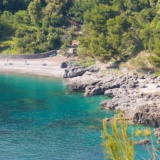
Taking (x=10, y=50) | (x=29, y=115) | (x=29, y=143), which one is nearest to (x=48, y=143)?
(x=29, y=143)

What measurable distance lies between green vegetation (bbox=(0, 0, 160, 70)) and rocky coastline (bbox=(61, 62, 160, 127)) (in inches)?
133

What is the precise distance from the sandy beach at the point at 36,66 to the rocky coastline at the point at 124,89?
1909 mm

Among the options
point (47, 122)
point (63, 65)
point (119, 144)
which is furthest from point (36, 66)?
point (119, 144)

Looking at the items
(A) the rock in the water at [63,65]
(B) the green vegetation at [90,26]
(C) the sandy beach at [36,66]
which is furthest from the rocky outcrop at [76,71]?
(A) the rock in the water at [63,65]

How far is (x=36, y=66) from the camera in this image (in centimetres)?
7300

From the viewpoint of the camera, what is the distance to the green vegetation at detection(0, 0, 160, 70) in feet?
221

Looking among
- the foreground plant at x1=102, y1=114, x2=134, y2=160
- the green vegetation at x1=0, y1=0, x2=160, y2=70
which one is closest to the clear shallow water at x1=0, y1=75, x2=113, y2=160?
the green vegetation at x1=0, y1=0, x2=160, y2=70

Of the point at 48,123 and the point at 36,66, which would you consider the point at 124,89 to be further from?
the point at 36,66

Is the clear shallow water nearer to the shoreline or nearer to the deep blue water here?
the deep blue water

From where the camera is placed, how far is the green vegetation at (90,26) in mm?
67250

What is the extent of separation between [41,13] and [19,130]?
44691 millimetres

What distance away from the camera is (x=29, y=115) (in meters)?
50.8

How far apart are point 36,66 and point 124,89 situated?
69.2ft

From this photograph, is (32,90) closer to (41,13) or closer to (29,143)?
(29,143)
